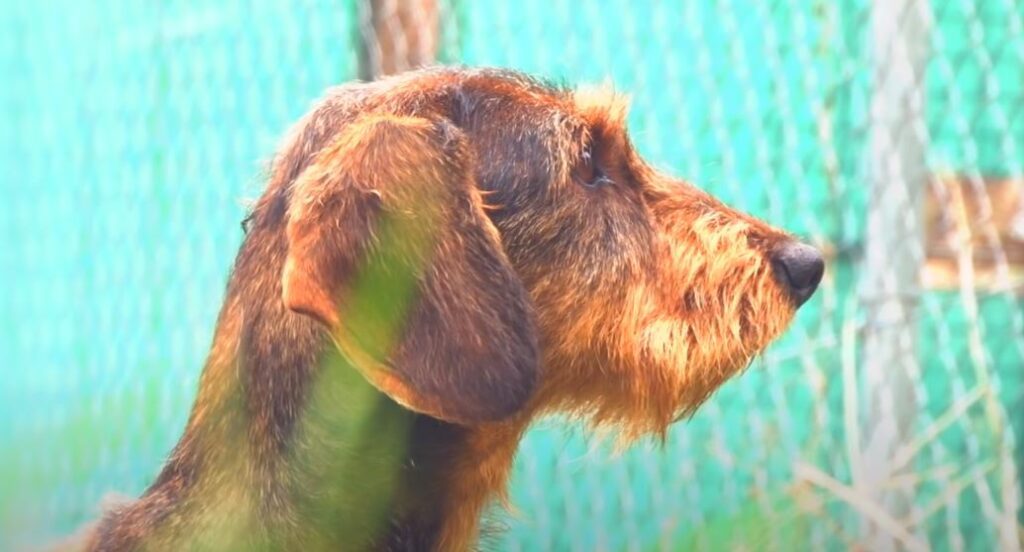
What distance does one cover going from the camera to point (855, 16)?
3.83 m

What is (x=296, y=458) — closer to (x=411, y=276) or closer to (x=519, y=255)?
(x=411, y=276)

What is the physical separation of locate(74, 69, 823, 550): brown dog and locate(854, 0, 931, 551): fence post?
1.29m

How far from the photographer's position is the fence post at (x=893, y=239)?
3586 mm


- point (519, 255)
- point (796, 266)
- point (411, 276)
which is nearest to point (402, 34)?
point (519, 255)

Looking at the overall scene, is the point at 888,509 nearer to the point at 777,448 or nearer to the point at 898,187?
the point at 777,448

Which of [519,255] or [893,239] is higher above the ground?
[519,255]

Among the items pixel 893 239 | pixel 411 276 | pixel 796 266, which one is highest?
pixel 411 276

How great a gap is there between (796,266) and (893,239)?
1.37 metres

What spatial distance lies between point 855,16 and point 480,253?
2.29 meters

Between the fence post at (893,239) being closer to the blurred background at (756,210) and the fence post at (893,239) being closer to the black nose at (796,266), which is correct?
the blurred background at (756,210)

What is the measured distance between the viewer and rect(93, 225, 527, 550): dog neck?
2.10 m

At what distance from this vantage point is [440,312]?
6.43 feet

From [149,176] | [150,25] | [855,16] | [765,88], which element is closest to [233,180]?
[149,176]

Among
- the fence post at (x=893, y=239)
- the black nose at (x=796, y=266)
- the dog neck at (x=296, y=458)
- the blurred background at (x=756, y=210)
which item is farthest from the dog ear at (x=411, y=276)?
the fence post at (x=893, y=239)
